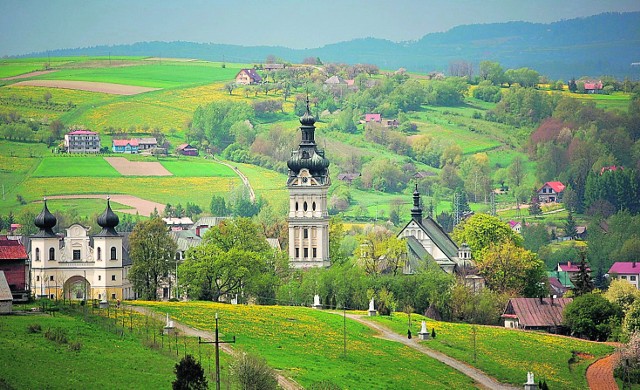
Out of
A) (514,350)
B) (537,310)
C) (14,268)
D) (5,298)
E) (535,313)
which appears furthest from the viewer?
(537,310)

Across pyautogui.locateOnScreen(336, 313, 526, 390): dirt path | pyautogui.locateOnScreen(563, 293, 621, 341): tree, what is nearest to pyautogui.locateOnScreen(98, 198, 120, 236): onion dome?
pyautogui.locateOnScreen(336, 313, 526, 390): dirt path

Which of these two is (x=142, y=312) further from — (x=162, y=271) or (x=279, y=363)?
(x=162, y=271)

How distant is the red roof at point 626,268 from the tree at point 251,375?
10704cm

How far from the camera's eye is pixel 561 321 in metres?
114

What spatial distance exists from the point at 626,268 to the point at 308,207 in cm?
4816

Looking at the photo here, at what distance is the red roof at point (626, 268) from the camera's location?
567ft

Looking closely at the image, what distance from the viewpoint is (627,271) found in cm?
17300

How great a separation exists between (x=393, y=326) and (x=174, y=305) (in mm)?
13496

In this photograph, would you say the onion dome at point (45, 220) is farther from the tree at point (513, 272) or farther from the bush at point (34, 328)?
the tree at point (513, 272)

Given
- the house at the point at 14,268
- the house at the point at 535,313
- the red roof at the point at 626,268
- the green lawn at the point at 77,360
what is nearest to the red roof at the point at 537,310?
the house at the point at 535,313

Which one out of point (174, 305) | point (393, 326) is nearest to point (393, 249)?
point (393, 326)

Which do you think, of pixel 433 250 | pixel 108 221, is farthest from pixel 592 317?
pixel 433 250

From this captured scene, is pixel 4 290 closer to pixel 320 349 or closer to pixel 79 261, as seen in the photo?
pixel 320 349

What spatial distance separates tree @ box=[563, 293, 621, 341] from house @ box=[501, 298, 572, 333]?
2.98 metres
